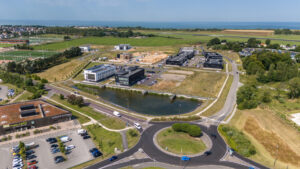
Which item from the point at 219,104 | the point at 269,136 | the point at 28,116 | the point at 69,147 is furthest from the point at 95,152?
the point at 219,104

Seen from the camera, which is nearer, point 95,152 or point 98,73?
point 95,152

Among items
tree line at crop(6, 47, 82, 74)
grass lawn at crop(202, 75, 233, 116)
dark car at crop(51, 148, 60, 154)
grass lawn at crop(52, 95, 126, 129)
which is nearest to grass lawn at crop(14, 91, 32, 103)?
grass lawn at crop(52, 95, 126, 129)

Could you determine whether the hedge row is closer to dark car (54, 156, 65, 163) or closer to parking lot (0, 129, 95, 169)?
parking lot (0, 129, 95, 169)

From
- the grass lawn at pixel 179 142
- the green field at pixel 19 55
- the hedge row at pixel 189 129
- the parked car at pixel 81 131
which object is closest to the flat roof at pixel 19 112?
the parked car at pixel 81 131

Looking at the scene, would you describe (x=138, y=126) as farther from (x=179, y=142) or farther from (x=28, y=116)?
(x=28, y=116)

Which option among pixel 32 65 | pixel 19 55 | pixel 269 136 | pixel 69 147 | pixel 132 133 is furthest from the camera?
pixel 19 55

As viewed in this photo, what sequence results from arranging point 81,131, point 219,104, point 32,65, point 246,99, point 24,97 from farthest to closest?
point 32,65, point 24,97, point 219,104, point 246,99, point 81,131
